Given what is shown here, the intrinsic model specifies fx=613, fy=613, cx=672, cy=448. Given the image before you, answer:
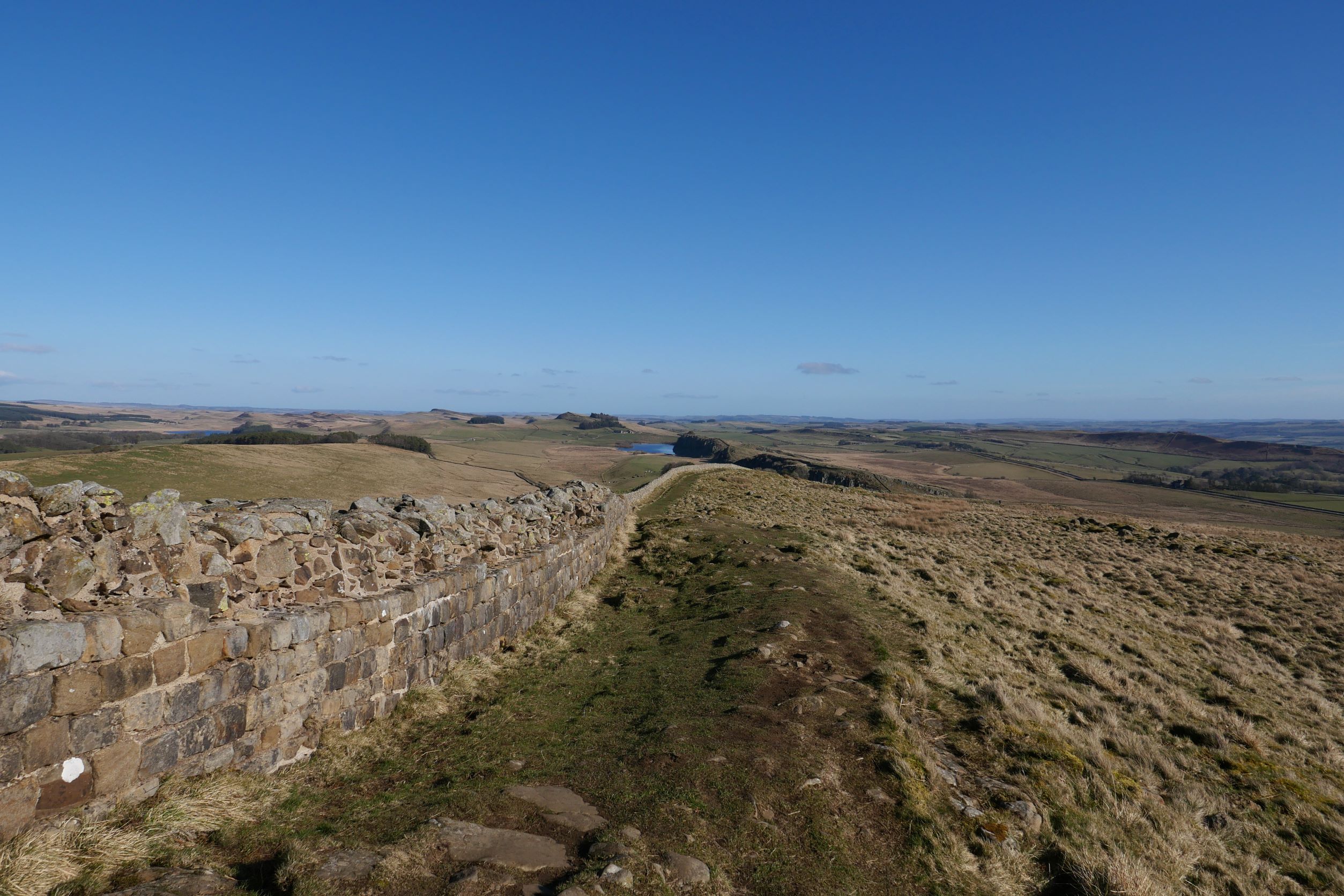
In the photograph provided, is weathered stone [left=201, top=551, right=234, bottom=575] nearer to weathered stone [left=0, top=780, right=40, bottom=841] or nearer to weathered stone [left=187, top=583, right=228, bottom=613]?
weathered stone [left=187, top=583, right=228, bottom=613]

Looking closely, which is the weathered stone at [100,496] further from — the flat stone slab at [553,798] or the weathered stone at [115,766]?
the flat stone slab at [553,798]

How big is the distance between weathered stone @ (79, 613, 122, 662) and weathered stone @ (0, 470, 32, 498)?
1.34 metres

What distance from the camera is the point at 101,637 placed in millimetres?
5031

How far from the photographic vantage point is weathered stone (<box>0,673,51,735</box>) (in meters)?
4.44

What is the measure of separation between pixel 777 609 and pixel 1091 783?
624cm

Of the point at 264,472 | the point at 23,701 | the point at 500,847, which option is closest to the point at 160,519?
the point at 23,701

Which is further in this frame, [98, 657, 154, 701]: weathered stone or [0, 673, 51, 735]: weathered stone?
[98, 657, 154, 701]: weathered stone

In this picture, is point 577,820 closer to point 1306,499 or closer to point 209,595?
point 209,595

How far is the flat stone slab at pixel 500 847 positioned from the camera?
4.79m

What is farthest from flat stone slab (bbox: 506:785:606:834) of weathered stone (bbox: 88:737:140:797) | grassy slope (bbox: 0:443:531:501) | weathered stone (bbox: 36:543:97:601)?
grassy slope (bbox: 0:443:531:501)

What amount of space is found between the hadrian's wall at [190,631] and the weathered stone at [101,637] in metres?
0.01

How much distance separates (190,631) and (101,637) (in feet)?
2.32

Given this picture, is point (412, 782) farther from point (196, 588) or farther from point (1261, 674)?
point (1261, 674)

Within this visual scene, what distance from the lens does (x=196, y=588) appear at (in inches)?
237
